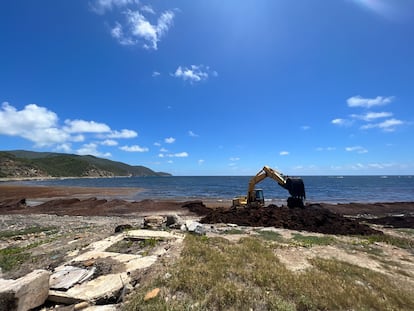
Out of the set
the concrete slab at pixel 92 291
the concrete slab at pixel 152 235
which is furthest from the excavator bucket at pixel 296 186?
the concrete slab at pixel 92 291

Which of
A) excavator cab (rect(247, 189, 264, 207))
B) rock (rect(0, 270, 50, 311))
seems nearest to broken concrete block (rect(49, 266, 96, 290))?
rock (rect(0, 270, 50, 311))

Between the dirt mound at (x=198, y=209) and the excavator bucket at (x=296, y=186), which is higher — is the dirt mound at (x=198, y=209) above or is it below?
below

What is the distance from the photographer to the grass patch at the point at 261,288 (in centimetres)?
495

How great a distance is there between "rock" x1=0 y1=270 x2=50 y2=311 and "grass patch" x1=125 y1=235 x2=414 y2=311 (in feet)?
5.95

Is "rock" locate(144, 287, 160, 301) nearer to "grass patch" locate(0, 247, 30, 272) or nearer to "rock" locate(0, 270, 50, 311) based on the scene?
"rock" locate(0, 270, 50, 311)

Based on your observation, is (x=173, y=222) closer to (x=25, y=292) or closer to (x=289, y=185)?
(x=25, y=292)

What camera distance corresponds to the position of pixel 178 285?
5395 millimetres

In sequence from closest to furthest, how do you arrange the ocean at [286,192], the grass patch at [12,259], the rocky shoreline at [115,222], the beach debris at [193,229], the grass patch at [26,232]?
the grass patch at [12,259], the rocky shoreline at [115,222], the beach debris at [193,229], the grass patch at [26,232], the ocean at [286,192]

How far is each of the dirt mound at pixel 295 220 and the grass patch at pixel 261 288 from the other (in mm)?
8486

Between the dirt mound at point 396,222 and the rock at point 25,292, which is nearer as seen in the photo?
the rock at point 25,292

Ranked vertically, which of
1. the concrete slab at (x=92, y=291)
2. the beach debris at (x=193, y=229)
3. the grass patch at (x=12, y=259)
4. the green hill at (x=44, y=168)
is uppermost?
the green hill at (x=44, y=168)

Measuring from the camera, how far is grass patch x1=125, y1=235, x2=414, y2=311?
495 centimetres

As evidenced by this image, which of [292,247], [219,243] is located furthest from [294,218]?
[219,243]

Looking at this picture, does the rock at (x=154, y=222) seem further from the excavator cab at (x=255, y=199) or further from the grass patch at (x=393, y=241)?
the grass patch at (x=393, y=241)
